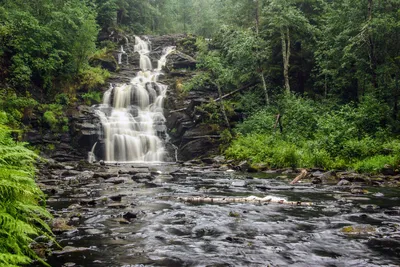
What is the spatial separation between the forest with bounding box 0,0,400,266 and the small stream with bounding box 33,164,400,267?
23.8ft

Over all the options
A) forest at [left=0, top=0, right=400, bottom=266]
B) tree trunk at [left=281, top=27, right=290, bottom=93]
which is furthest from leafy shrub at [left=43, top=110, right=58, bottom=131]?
tree trunk at [left=281, top=27, right=290, bottom=93]

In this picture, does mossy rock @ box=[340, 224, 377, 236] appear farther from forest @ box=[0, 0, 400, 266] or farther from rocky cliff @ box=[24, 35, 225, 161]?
rocky cliff @ box=[24, 35, 225, 161]

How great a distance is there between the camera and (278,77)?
3291cm

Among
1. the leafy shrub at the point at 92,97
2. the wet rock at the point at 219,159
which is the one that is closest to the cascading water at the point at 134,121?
the leafy shrub at the point at 92,97

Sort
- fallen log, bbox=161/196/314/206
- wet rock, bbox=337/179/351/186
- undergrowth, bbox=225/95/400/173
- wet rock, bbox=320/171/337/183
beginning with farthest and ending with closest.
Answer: undergrowth, bbox=225/95/400/173 < wet rock, bbox=320/171/337/183 < wet rock, bbox=337/179/351/186 < fallen log, bbox=161/196/314/206

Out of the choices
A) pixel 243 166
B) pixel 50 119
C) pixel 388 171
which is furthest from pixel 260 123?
pixel 50 119

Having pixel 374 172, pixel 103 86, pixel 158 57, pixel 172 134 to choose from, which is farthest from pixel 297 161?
pixel 158 57

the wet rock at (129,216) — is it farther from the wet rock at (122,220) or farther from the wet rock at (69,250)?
the wet rock at (69,250)

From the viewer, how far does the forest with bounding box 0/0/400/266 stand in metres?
19.0

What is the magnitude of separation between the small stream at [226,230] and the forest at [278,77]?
7251 millimetres

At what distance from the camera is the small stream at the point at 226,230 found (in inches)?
199

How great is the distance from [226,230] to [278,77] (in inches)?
1108

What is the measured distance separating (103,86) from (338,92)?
2260cm

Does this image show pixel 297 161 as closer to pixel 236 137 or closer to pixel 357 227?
pixel 236 137
